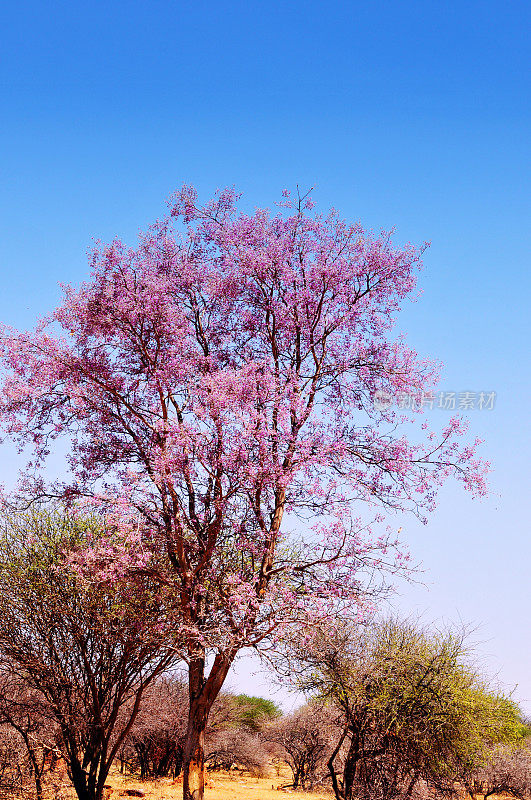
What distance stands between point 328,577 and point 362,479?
210 centimetres

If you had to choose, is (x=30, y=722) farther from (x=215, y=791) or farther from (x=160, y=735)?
(x=160, y=735)

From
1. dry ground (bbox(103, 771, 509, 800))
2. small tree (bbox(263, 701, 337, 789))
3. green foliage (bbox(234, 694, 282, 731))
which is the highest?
green foliage (bbox(234, 694, 282, 731))

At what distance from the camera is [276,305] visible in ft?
53.5

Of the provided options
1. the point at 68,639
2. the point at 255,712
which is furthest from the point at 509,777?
the point at 68,639

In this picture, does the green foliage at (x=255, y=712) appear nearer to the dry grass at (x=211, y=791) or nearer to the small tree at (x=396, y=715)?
the dry grass at (x=211, y=791)

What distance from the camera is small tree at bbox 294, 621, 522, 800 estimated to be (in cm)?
1898

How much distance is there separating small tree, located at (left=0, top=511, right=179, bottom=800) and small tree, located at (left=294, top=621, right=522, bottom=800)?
481 cm

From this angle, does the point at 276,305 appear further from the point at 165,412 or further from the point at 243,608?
the point at 243,608

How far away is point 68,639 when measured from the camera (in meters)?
18.2

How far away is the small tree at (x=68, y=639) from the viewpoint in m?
17.6

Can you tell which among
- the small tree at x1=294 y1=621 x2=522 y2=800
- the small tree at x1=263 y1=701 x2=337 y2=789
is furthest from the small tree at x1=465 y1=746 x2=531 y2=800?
the small tree at x1=294 y1=621 x2=522 y2=800

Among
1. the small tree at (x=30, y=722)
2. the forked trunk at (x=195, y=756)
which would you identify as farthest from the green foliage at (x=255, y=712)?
the forked trunk at (x=195, y=756)

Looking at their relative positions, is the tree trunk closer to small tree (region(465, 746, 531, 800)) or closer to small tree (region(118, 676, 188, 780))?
small tree (region(118, 676, 188, 780))

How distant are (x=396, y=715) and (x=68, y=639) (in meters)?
8.63
